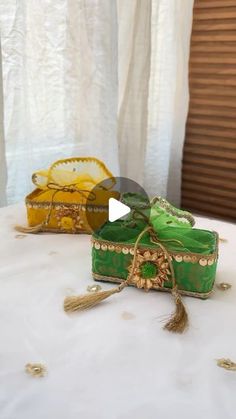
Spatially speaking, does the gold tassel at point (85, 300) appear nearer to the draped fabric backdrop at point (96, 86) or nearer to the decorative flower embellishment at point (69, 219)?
the decorative flower embellishment at point (69, 219)

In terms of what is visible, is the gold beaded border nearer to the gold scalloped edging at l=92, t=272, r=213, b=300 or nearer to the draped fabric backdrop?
the gold scalloped edging at l=92, t=272, r=213, b=300

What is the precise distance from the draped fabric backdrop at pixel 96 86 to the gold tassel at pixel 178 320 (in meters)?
0.80

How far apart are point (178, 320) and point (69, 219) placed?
0.39 metres

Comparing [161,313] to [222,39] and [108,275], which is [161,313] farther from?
[222,39]

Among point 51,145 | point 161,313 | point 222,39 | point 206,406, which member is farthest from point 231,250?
point 222,39

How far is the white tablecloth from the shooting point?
1.48 ft

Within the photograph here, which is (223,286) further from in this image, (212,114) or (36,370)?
(212,114)

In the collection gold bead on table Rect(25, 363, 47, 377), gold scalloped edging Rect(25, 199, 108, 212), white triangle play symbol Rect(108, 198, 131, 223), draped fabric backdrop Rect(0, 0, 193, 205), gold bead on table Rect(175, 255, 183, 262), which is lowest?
gold bead on table Rect(25, 363, 47, 377)

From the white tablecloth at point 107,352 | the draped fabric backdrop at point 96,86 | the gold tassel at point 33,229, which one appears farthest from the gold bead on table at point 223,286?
the draped fabric backdrop at point 96,86

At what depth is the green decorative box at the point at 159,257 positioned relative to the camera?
0.65m

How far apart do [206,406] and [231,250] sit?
436 millimetres

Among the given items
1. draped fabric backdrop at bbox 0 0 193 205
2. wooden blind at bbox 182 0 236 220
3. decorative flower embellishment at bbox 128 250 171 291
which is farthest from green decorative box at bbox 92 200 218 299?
wooden blind at bbox 182 0 236 220
